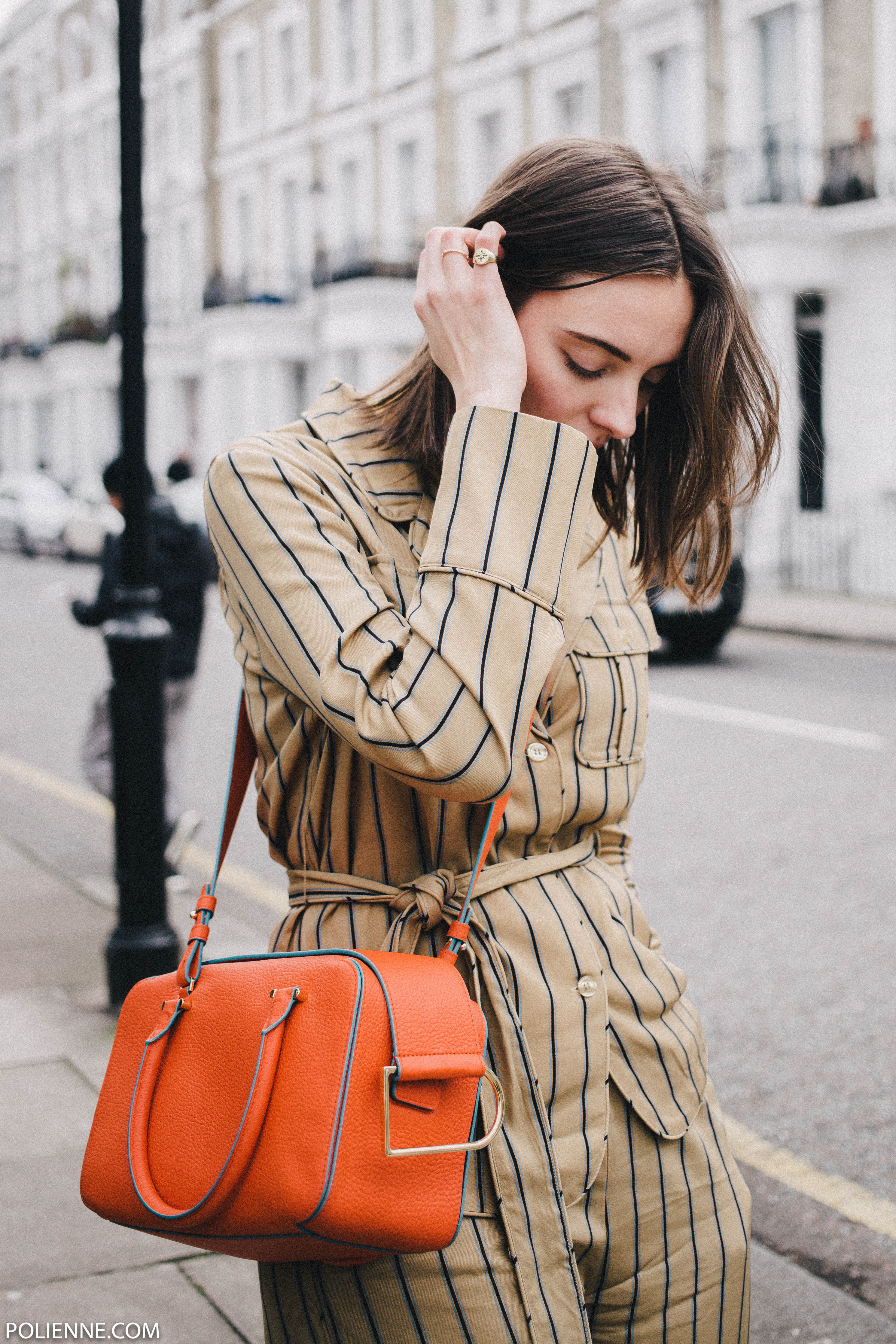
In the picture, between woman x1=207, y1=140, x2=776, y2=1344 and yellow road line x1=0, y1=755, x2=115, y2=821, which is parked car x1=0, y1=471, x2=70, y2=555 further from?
woman x1=207, y1=140, x2=776, y2=1344

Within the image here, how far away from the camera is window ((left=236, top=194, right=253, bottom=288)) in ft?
108

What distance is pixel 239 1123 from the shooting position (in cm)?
130

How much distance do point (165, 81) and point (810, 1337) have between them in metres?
37.0

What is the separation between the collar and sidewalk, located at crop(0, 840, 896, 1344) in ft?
5.50

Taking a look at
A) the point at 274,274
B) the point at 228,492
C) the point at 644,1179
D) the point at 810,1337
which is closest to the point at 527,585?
the point at 228,492

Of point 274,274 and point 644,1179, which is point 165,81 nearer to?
point 274,274

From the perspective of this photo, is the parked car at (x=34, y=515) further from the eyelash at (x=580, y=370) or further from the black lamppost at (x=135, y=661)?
the eyelash at (x=580, y=370)

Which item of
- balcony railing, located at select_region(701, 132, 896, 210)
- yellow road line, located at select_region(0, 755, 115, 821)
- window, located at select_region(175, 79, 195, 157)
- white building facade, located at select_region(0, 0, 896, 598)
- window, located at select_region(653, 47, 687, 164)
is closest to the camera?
yellow road line, located at select_region(0, 755, 115, 821)

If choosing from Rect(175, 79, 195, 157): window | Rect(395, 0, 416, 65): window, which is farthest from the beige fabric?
Rect(175, 79, 195, 157): window

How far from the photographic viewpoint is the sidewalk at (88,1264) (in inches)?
100

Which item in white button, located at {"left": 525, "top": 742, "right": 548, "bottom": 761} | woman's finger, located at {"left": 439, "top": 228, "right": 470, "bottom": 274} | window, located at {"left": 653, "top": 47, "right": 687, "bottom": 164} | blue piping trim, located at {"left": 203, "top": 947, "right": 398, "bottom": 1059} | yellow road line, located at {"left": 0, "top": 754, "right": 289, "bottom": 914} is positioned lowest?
yellow road line, located at {"left": 0, "top": 754, "right": 289, "bottom": 914}

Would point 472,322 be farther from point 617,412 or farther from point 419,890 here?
point 419,890

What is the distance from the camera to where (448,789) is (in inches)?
53.2

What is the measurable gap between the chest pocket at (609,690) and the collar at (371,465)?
25 centimetres
